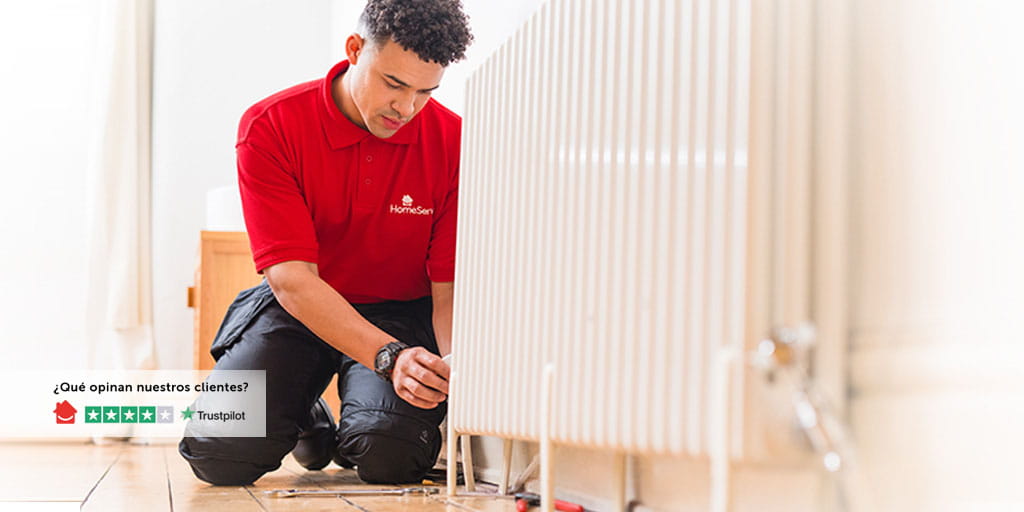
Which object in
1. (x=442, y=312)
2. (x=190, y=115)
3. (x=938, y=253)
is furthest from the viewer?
(x=190, y=115)

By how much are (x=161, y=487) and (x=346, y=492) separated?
41cm

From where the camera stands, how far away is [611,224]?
1054 millimetres

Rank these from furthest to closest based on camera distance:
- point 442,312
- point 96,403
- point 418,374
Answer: point 96,403
point 442,312
point 418,374

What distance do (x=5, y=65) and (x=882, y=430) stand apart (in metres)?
3.42

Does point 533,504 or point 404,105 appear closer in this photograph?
point 533,504

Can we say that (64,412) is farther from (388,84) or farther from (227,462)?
(388,84)

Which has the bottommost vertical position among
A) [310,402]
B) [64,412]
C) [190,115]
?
[64,412]

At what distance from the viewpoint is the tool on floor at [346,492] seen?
5.28 feet

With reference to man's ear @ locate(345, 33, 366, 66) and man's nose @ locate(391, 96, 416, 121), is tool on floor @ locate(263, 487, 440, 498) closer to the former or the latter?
man's nose @ locate(391, 96, 416, 121)

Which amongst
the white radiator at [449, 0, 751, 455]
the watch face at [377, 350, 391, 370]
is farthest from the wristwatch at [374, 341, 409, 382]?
the white radiator at [449, 0, 751, 455]

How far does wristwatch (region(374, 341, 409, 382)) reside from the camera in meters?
1.63

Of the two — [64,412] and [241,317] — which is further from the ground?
[241,317]

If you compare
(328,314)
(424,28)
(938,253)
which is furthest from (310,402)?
(938,253)

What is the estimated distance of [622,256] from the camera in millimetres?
1019
